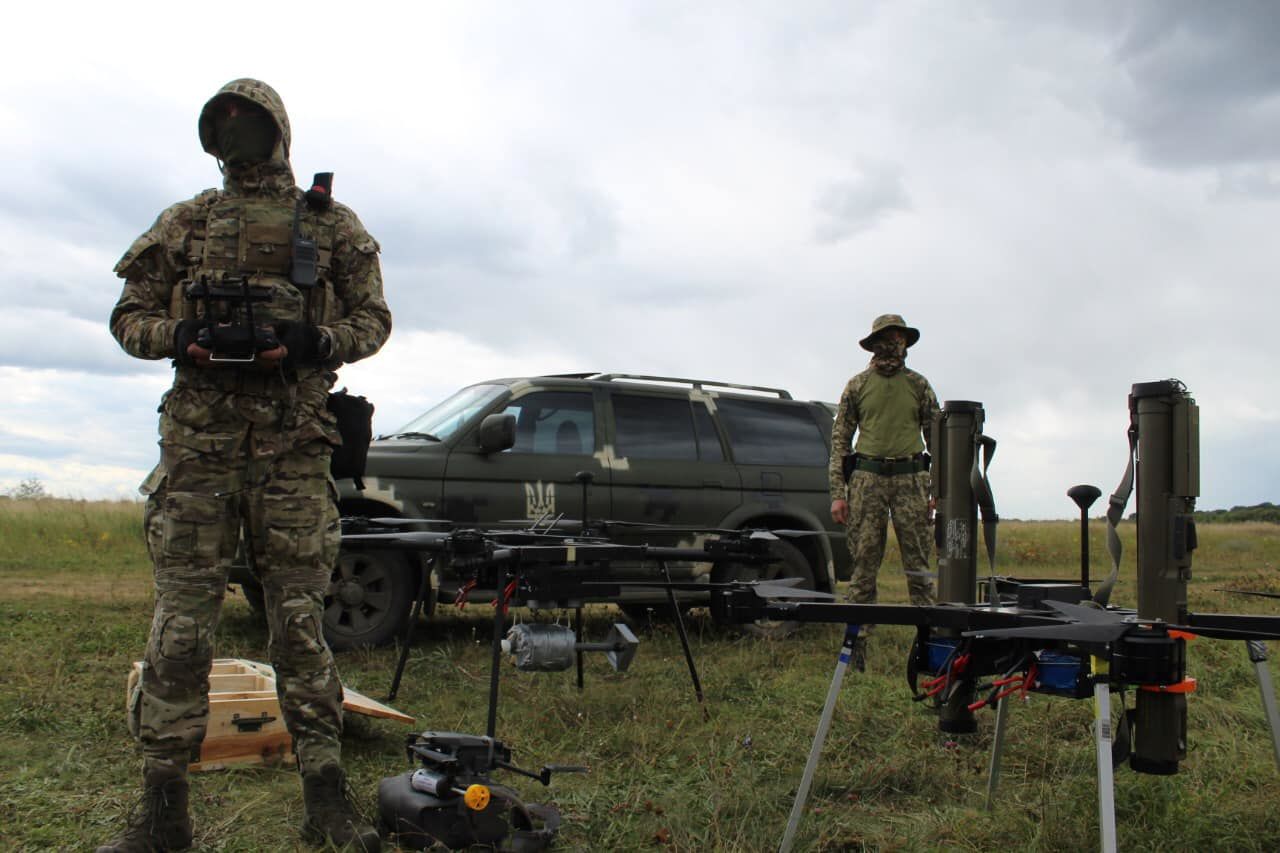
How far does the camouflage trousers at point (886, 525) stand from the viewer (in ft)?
21.7

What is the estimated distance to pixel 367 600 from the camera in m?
6.61

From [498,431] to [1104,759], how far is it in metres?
4.34

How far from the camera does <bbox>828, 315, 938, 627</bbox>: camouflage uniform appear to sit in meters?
6.61

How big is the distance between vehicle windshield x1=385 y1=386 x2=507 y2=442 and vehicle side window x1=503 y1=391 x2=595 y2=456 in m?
0.23

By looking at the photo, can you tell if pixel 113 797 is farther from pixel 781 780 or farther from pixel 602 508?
pixel 602 508

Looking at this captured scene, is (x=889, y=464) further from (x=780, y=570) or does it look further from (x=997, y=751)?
(x=997, y=751)

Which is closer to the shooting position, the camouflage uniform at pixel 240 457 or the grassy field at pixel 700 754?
the camouflage uniform at pixel 240 457

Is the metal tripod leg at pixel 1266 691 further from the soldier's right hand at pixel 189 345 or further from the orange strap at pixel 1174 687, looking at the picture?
the soldier's right hand at pixel 189 345

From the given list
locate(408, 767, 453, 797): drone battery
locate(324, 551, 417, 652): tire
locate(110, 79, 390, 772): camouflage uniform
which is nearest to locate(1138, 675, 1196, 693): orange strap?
locate(408, 767, 453, 797): drone battery

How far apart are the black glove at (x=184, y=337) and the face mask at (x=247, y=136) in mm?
581

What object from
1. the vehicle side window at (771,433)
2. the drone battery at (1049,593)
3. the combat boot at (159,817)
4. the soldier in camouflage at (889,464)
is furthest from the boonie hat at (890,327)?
the combat boot at (159,817)

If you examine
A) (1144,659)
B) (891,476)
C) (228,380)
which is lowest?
(1144,659)

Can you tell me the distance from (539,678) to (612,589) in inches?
85.7

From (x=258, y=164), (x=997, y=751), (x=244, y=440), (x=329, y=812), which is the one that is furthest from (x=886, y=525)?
(x=258, y=164)
